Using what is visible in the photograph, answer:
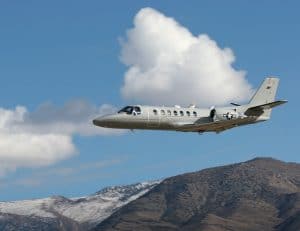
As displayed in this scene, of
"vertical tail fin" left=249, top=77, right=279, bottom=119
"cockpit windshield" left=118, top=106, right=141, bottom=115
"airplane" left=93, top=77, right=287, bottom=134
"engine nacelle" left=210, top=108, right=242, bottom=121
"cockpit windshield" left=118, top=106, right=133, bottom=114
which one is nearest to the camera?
"airplane" left=93, top=77, right=287, bottom=134

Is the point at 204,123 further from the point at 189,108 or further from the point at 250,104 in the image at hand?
the point at 250,104

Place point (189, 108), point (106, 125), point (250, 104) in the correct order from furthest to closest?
point (250, 104) → point (189, 108) → point (106, 125)

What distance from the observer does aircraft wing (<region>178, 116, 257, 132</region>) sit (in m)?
132

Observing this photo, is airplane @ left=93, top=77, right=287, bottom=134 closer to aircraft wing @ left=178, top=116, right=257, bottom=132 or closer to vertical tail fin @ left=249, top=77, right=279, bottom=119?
aircraft wing @ left=178, top=116, right=257, bottom=132

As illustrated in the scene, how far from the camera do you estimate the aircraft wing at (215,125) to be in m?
132

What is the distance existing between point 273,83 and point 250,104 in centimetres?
751

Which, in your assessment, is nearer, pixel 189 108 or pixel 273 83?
pixel 189 108

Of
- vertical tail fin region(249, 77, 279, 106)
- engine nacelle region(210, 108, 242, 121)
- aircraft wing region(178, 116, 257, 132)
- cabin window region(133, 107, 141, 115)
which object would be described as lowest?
aircraft wing region(178, 116, 257, 132)

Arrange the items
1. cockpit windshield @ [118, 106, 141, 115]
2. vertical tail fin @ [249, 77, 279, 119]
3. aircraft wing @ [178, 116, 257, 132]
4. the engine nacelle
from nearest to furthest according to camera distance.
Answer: cockpit windshield @ [118, 106, 141, 115] → aircraft wing @ [178, 116, 257, 132] → the engine nacelle → vertical tail fin @ [249, 77, 279, 119]

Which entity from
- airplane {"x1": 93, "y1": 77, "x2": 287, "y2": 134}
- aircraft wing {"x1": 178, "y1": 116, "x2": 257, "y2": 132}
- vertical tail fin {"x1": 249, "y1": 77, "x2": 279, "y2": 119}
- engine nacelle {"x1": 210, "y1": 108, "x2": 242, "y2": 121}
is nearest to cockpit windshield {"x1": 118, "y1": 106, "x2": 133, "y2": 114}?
airplane {"x1": 93, "y1": 77, "x2": 287, "y2": 134}

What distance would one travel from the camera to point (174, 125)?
131m

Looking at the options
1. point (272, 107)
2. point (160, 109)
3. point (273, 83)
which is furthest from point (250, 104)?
point (160, 109)

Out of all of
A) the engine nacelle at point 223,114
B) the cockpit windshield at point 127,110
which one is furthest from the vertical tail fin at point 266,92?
the cockpit windshield at point 127,110

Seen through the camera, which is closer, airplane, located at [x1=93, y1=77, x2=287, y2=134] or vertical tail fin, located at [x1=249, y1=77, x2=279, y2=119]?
airplane, located at [x1=93, y1=77, x2=287, y2=134]
